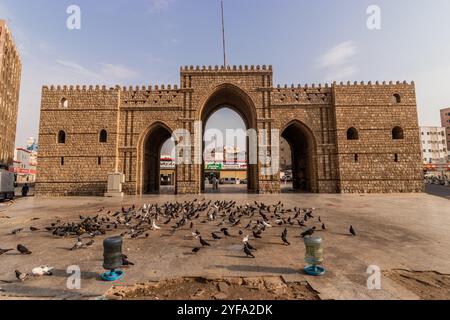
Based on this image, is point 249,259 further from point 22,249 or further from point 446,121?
point 446,121

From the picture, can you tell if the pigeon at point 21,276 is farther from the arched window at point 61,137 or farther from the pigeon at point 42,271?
the arched window at point 61,137

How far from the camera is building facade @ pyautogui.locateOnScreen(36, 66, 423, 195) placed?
20625 mm

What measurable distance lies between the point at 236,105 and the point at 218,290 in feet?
78.0

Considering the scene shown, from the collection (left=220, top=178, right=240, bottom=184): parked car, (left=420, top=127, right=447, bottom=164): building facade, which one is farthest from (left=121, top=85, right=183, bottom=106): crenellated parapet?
(left=420, top=127, right=447, bottom=164): building facade

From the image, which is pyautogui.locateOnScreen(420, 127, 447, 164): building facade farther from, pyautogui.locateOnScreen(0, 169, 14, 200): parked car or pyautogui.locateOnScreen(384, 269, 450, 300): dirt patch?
pyautogui.locateOnScreen(0, 169, 14, 200): parked car

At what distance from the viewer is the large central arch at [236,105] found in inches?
865

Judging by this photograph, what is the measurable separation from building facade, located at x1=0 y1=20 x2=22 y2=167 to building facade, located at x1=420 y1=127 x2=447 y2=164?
359ft

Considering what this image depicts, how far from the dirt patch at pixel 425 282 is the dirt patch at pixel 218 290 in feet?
6.11

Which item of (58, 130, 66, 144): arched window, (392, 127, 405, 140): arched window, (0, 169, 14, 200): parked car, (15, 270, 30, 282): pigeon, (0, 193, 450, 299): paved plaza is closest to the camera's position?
(0, 193, 450, 299): paved plaza

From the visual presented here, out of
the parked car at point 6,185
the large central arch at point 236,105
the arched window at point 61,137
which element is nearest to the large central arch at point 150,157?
the large central arch at point 236,105

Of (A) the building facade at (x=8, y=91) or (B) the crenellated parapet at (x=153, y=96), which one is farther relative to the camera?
(A) the building facade at (x=8, y=91)

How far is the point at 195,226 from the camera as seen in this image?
28.3 feet

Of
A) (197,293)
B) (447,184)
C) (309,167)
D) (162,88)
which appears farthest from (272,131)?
(447,184)

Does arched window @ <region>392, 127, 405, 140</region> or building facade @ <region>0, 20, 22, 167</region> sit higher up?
building facade @ <region>0, 20, 22, 167</region>
